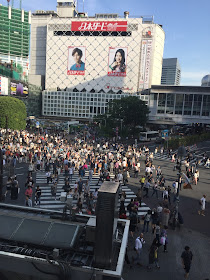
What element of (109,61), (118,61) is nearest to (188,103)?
(118,61)

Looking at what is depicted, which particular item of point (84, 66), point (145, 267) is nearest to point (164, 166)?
point (145, 267)

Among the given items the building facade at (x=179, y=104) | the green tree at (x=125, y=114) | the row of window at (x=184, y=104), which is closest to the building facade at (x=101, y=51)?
the building facade at (x=179, y=104)

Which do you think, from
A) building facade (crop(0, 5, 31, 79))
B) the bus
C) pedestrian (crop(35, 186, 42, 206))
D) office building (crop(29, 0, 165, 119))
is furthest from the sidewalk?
building facade (crop(0, 5, 31, 79))

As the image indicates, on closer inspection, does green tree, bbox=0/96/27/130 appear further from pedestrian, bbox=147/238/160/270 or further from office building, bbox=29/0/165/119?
pedestrian, bbox=147/238/160/270

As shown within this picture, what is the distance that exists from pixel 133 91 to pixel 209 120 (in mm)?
25634

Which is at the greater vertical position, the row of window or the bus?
the row of window

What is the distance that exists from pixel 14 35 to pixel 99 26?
113148 millimetres

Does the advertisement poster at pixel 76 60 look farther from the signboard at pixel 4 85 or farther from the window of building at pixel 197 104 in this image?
the window of building at pixel 197 104

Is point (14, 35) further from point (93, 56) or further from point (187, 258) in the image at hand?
point (187, 258)

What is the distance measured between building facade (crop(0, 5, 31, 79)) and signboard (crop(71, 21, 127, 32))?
9267 cm

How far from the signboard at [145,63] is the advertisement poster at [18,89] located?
119 feet

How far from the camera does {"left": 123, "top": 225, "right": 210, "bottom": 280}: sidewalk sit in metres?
9.30

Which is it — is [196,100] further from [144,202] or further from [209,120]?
[144,202]

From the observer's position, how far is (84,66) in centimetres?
8288
